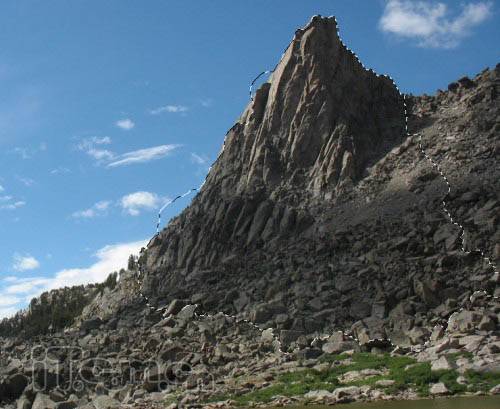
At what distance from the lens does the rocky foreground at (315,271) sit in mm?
29062

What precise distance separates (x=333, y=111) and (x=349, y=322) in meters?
21.8

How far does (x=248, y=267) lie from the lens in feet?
147

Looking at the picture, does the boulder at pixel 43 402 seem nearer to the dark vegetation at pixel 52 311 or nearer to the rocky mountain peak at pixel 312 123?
the rocky mountain peak at pixel 312 123

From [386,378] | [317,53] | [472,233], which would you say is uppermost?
[317,53]

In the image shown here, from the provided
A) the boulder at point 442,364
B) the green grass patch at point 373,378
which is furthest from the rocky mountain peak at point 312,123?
the boulder at point 442,364

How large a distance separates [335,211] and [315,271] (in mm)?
7138

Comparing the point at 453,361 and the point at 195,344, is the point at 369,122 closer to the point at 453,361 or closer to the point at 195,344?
the point at 195,344

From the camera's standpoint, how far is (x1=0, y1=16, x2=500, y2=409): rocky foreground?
29.1 meters

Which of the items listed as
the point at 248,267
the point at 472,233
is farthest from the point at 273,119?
the point at 472,233

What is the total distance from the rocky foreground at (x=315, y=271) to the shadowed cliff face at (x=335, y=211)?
120 millimetres

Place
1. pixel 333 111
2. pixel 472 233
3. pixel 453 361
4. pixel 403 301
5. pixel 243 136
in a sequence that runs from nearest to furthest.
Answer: pixel 453 361
pixel 403 301
pixel 472 233
pixel 333 111
pixel 243 136

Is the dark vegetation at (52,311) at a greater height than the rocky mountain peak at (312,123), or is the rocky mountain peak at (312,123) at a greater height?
the rocky mountain peak at (312,123)

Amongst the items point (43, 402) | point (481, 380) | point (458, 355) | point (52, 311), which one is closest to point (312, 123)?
point (458, 355)

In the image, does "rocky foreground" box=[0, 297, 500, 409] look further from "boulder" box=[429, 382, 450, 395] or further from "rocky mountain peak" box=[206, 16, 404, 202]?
"rocky mountain peak" box=[206, 16, 404, 202]
